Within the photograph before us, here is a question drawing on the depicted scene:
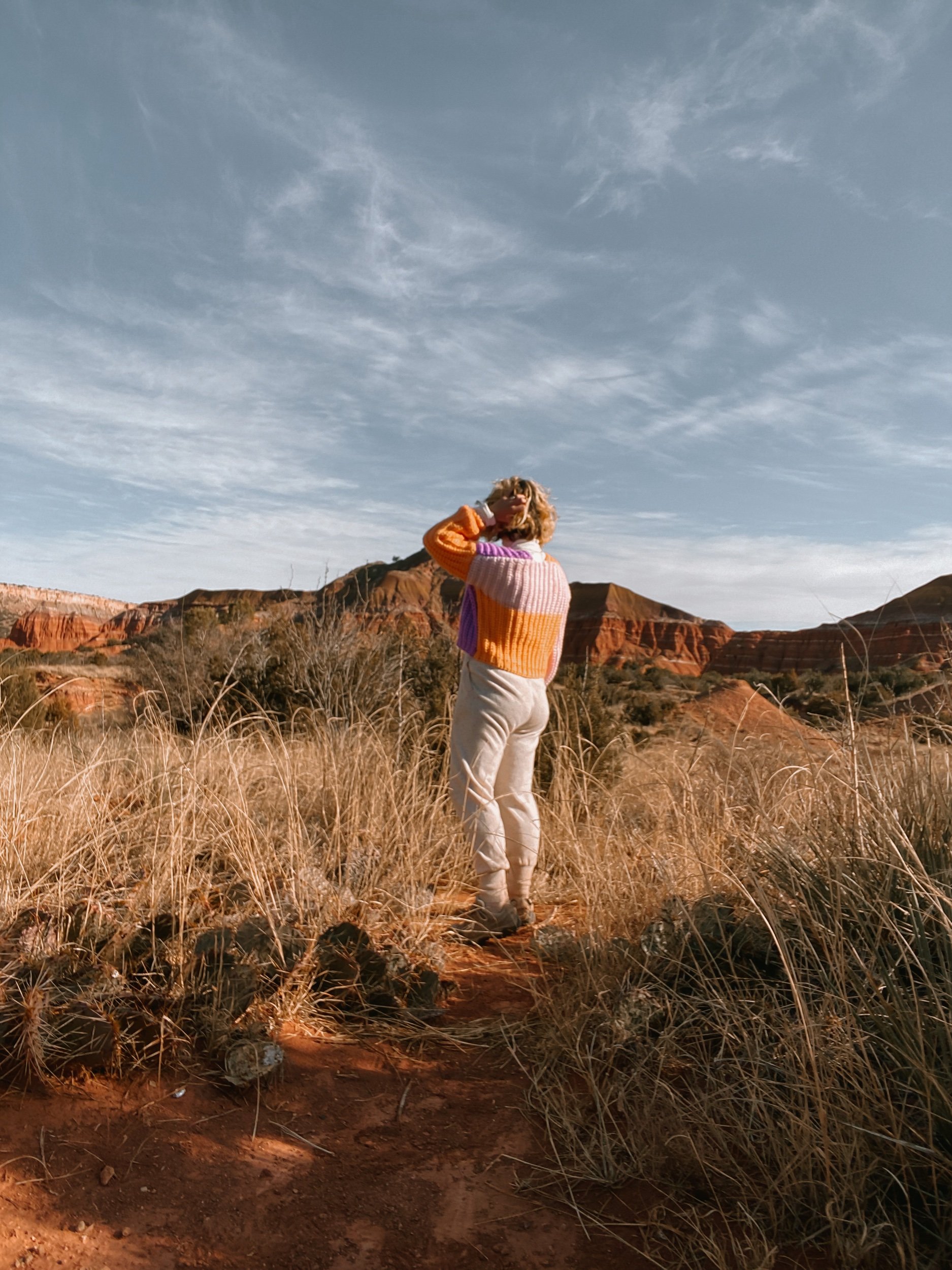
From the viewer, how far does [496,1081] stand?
286 centimetres

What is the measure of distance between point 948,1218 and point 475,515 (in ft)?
9.59

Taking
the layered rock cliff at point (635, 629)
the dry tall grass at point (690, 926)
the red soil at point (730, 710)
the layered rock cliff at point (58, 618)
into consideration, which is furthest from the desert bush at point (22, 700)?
the layered rock cliff at point (58, 618)

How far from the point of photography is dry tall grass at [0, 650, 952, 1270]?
206cm

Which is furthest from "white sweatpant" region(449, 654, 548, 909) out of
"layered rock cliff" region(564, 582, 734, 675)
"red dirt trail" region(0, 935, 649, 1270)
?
"layered rock cliff" region(564, 582, 734, 675)

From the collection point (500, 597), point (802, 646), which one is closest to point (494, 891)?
point (500, 597)

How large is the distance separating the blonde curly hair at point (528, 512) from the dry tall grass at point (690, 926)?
1.24 metres

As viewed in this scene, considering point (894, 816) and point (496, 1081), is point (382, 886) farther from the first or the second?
point (894, 816)

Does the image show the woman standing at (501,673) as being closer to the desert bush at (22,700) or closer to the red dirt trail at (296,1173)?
the red dirt trail at (296,1173)

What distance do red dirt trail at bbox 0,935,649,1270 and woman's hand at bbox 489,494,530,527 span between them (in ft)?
7.17

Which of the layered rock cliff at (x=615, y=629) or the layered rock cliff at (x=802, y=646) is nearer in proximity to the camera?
the layered rock cliff at (x=802, y=646)

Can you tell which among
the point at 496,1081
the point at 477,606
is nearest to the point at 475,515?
the point at 477,606

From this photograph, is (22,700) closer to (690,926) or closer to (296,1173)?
(296,1173)

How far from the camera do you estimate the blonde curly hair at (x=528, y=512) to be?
13.3 ft

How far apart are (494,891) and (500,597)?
1.28 meters
